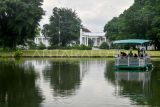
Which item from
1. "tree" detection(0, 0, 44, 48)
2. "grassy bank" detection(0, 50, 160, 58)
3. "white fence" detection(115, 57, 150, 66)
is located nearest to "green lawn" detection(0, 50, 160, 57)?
"grassy bank" detection(0, 50, 160, 58)

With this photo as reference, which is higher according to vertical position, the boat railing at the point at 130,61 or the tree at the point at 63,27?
the tree at the point at 63,27

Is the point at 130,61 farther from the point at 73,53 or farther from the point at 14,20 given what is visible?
the point at 73,53

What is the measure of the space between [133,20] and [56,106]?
71827 millimetres

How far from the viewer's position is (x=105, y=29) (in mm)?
147875

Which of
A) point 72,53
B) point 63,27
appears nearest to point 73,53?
point 72,53

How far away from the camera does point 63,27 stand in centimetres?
11175

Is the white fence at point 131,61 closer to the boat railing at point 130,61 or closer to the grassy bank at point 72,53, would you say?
the boat railing at point 130,61

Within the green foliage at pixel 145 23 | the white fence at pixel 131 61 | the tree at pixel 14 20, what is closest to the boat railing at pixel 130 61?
the white fence at pixel 131 61

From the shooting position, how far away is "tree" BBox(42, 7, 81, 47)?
111m

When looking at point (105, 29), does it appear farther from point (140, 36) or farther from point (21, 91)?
point (21, 91)

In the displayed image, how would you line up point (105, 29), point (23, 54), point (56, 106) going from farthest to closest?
point (105, 29)
point (23, 54)
point (56, 106)

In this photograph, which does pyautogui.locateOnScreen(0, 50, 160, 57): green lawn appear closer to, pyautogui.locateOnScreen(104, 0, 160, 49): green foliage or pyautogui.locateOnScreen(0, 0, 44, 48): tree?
pyautogui.locateOnScreen(0, 0, 44, 48): tree

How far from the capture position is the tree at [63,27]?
364 ft

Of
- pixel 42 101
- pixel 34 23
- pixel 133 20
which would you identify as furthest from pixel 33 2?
pixel 42 101
